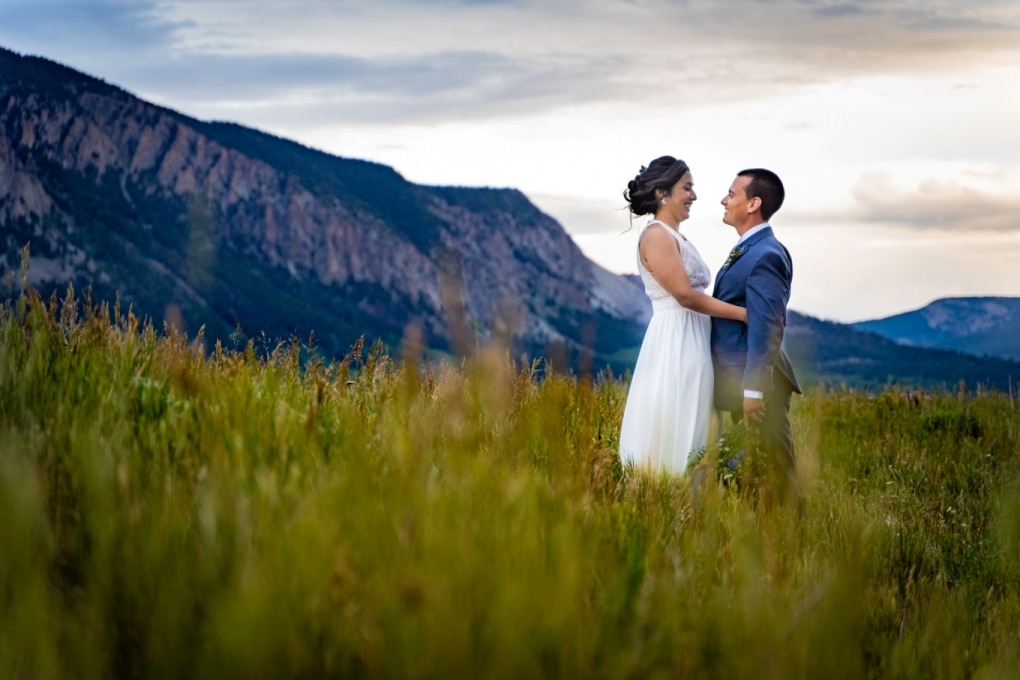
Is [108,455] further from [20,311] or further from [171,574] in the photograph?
[20,311]

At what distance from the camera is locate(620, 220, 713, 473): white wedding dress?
5.98 metres

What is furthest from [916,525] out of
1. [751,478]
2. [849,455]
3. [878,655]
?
[878,655]

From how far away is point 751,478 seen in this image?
569 cm

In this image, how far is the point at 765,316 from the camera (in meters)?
5.55

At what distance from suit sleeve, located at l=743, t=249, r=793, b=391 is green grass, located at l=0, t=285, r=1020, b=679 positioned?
47.5 inches

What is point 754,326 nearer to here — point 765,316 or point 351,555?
point 765,316

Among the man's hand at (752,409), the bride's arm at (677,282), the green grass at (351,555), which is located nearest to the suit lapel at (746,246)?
the bride's arm at (677,282)

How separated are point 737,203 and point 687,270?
563mm

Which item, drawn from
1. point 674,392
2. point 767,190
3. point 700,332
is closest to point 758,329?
point 700,332

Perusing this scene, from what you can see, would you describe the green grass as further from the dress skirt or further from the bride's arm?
the bride's arm

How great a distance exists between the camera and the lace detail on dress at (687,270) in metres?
5.99

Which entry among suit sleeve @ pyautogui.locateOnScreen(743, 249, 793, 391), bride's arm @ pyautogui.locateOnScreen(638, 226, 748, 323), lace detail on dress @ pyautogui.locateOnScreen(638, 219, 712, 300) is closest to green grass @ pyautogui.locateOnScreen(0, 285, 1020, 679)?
suit sleeve @ pyautogui.locateOnScreen(743, 249, 793, 391)

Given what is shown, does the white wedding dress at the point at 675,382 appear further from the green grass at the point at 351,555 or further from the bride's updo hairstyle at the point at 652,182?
the green grass at the point at 351,555

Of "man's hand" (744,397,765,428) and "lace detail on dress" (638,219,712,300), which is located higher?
"lace detail on dress" (638,219,712,300)
